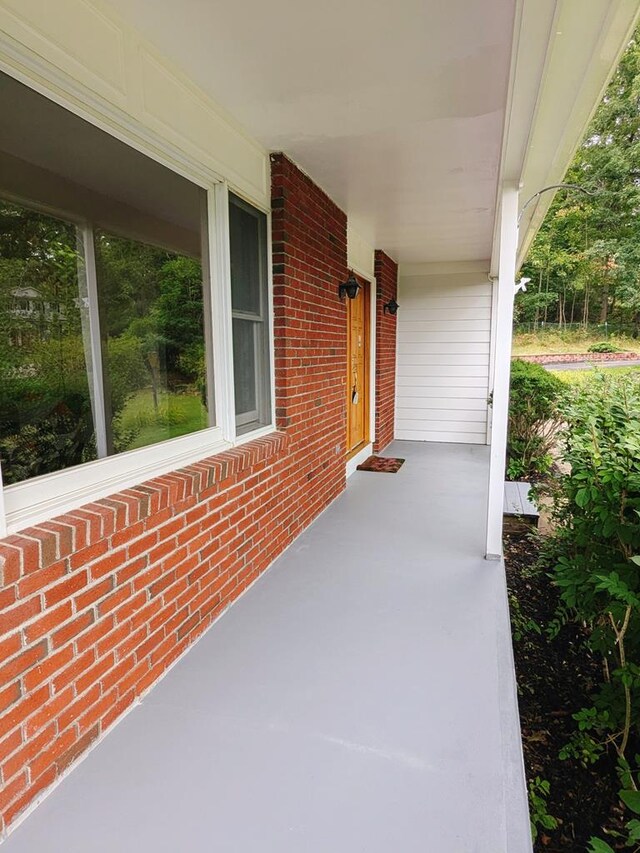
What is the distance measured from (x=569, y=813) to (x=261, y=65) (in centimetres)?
335

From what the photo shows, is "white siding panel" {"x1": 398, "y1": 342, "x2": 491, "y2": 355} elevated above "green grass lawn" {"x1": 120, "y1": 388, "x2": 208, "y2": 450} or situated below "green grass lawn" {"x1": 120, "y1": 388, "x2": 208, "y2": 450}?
above

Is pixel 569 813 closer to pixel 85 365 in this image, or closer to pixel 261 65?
pixel 261 65

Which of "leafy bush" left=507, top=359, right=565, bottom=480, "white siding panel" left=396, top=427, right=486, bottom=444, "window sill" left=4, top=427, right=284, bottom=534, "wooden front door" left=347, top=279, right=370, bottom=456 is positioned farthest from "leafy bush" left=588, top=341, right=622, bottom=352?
"window sill" left=4, top=427, right=284, bottom=534

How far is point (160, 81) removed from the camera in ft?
7.41

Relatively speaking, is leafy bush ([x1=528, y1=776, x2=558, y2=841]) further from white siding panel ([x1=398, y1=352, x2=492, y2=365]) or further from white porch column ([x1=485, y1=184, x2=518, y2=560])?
white siding panel ([x1=398, y1=352, x2=492, y2=365])

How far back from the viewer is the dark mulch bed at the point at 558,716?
188 cm

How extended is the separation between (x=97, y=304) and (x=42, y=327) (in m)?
0.43

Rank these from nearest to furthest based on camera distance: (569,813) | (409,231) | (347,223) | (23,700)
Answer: (23,700), (569,813), (347,223), (409,231)

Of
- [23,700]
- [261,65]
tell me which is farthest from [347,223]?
[23,700]

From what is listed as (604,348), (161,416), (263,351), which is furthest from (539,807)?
(604,348)

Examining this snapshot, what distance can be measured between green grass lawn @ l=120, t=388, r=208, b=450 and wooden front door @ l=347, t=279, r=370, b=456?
267 cm

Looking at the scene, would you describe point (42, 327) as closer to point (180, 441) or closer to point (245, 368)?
point (245, 368)

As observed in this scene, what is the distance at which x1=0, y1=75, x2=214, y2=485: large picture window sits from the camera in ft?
9.61

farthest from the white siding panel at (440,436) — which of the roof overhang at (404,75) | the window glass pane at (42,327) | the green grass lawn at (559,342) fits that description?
the green grass lawn at (559,342)
